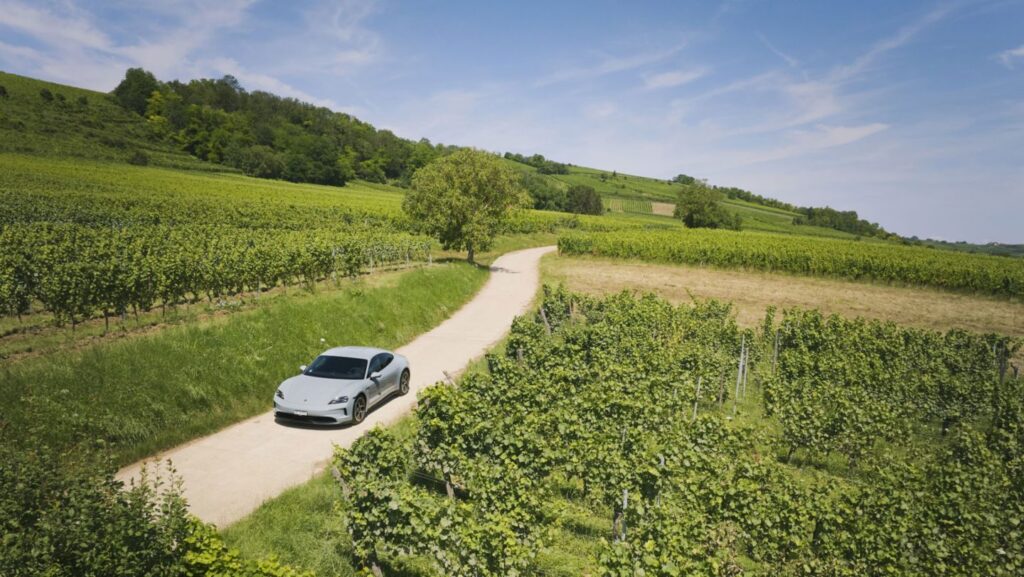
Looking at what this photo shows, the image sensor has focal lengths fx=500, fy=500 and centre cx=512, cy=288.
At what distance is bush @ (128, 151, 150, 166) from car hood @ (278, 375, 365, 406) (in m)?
88.1

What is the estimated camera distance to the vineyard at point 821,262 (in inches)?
1718

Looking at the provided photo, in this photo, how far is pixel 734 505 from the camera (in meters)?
8.19

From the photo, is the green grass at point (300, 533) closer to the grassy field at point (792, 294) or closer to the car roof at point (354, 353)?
the car roof at point (354, 353)

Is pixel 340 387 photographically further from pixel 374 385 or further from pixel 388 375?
pixel 388 375

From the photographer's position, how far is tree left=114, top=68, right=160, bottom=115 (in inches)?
4646

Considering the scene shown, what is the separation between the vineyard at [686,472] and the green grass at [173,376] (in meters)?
6.47

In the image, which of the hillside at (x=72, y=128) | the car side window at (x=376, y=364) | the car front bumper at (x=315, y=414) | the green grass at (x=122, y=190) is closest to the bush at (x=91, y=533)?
the car front bumper at (x=315, y=414)

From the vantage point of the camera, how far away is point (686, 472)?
9.84 meters

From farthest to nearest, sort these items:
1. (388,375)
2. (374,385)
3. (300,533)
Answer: (388,375), (374,385), (300,533)

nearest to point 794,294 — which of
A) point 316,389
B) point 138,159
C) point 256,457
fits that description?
point 316,389

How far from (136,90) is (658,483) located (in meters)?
153

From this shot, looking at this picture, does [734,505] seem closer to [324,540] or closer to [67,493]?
[324,540]

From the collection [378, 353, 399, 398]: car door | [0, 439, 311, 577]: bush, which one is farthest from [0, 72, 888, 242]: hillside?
[0, 439, 311, 577]: bush

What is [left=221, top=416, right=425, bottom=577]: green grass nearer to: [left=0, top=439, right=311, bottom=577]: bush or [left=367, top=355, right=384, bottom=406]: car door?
[left=0, top=439, right=311, bottom=577]: bush
